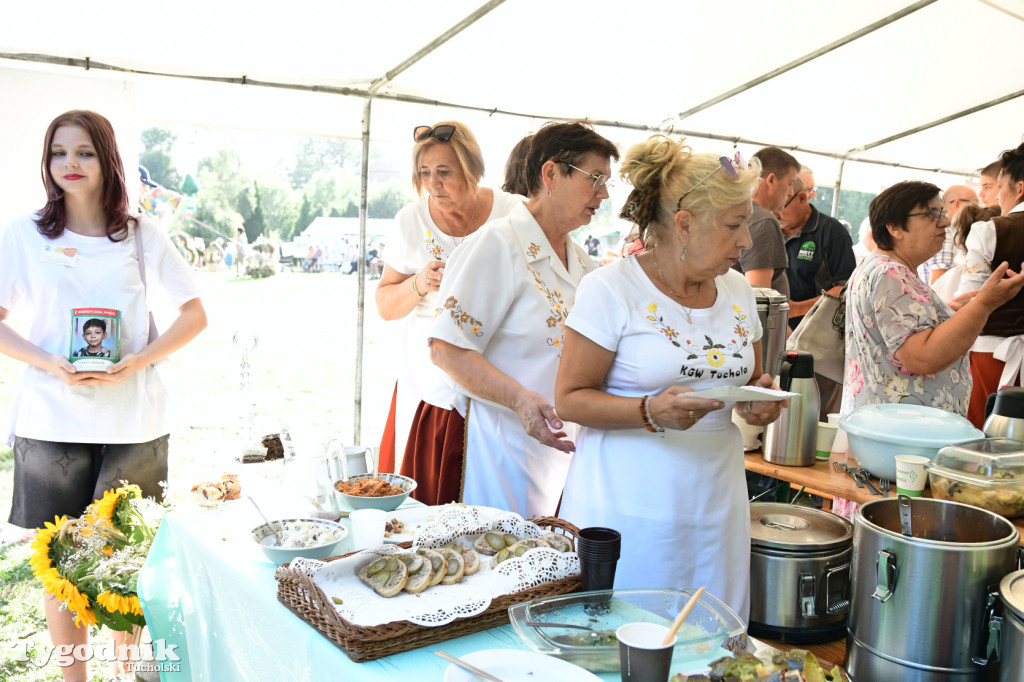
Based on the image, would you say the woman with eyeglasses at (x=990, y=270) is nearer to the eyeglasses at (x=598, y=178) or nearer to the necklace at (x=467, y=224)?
the eyeglasses at (x=598, y=178)

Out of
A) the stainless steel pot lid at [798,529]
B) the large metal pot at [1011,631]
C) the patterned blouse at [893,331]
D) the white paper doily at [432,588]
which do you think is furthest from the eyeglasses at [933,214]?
the white paper doily at [432,588]

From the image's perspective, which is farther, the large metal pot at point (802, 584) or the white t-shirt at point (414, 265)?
the white t-shirt at point (414, 265)

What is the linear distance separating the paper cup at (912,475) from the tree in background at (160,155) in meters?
6.81

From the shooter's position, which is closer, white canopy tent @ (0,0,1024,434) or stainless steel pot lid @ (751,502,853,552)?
stainless steel pot lid @ (751,502,853,552)

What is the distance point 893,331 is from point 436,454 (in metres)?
1.54

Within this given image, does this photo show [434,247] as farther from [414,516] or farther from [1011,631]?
[1011,631]

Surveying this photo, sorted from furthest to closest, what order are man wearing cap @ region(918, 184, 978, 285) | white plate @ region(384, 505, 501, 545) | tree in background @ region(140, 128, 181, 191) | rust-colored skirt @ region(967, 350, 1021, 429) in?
1. tree in background @ region(140, 128, 181, 191)
2. man wearing cap @ region(918, 184, 978, 285)
3. rust-colored skirt @ region(967, 350, 1021, 429)
4. white plate @ region(384, 505, 501, 545)

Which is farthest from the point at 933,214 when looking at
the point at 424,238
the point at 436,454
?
the point at 436,454

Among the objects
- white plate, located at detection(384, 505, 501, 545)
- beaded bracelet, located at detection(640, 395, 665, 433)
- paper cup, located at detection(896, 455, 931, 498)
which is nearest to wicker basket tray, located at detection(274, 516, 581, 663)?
white plate, located at detection(384, 505, 501, 545)

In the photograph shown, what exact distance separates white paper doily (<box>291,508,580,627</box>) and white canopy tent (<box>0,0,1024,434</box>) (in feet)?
8.99

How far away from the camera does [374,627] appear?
111 centimetres

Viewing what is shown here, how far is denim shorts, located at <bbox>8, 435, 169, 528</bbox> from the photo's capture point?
253cm

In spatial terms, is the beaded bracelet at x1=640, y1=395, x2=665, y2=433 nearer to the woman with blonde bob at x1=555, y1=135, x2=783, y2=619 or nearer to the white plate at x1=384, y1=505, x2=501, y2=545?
the woman with blonde bob at x1=555, y1=135, x2=783, y2=619

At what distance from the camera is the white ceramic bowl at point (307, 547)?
1.43 meters
